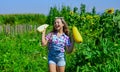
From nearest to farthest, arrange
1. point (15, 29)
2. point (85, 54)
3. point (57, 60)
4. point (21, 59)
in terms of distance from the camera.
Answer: point (57, 60) → point (85, 54) → point (21, 59) → point (15, 29)

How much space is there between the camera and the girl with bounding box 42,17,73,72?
22.9 feet

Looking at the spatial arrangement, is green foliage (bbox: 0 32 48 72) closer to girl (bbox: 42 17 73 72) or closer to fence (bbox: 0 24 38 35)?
girl (bbox: 42 17 73 72)

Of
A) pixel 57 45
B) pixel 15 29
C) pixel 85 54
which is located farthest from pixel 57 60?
pixel 15 29

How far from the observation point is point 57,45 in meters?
7.02

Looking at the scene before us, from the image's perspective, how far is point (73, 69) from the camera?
8062mm

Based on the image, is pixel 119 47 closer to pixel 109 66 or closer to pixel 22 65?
pixel 109 66

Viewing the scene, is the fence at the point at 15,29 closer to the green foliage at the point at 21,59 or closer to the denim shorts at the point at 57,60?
the green foliage at the point at 21,59

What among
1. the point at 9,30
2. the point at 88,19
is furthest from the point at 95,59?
the point at 9,30

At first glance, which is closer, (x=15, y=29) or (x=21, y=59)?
(x=21, y=59)

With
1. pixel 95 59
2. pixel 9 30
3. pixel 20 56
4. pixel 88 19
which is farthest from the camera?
pixel 9 30

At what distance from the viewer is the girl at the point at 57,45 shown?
22.9 feet

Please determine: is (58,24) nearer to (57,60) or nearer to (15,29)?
(57,60)

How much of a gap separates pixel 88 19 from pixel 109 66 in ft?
24.3

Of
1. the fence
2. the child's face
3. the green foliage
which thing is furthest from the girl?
the fence
